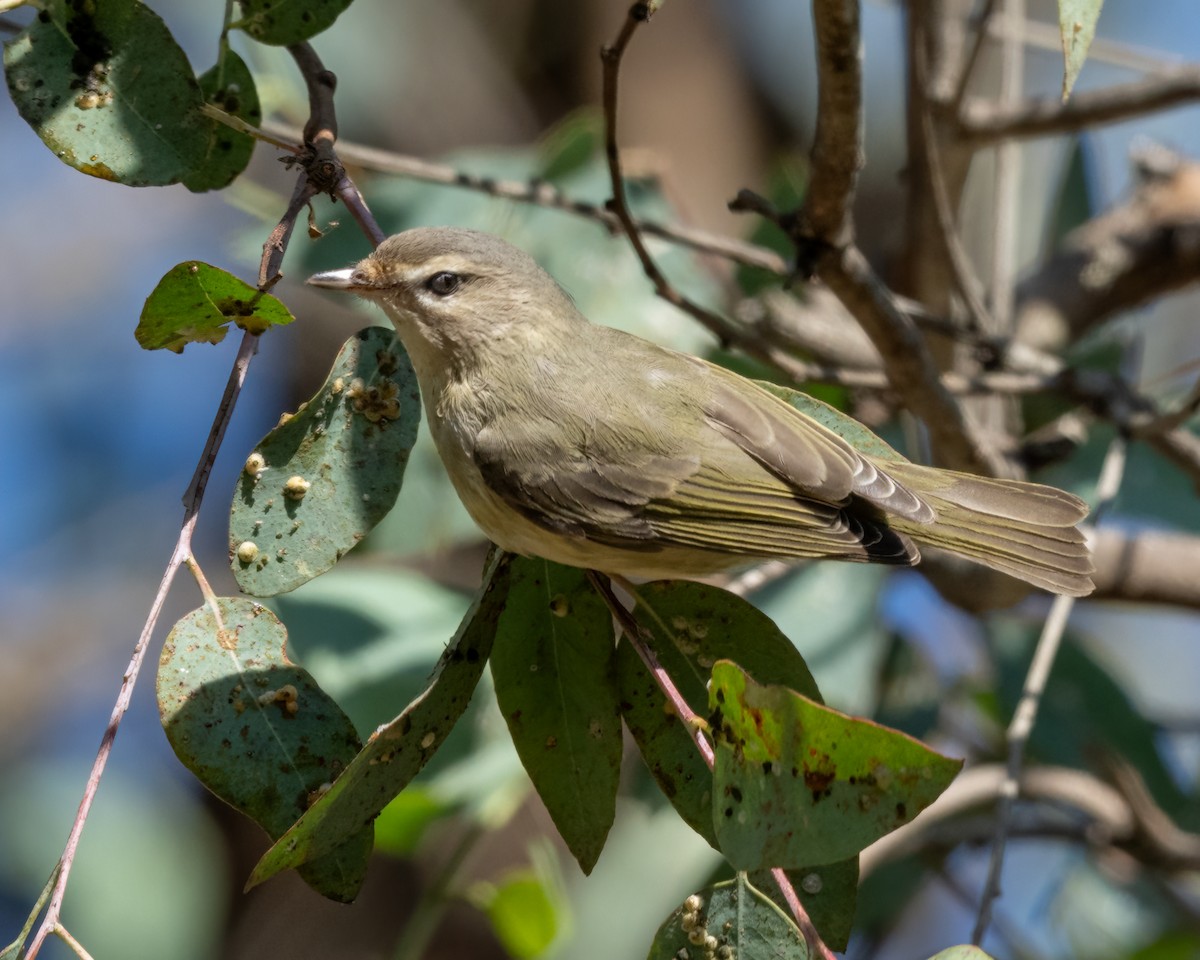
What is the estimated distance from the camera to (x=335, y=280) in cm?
240

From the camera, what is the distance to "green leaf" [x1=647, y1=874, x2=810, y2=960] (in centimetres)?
155

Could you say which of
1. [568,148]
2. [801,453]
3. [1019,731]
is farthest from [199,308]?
[568,148]

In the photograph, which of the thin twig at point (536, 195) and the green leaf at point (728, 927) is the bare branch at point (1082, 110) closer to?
the thin twig at point (536, 195)

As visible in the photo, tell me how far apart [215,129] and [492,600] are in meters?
0.79

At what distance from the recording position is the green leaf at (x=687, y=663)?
6.12 feet

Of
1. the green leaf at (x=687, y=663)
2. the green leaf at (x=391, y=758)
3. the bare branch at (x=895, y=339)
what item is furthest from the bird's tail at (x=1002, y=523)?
the green leaf at (x=391, y=758)

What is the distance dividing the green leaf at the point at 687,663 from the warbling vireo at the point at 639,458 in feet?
0.96

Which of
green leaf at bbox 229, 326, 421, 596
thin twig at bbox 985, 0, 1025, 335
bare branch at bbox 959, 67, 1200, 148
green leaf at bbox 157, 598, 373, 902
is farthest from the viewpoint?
thin twig at bbox 985, 0, 1025, 335

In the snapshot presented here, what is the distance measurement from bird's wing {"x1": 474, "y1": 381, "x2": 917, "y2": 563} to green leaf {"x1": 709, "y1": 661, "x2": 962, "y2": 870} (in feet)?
2.91

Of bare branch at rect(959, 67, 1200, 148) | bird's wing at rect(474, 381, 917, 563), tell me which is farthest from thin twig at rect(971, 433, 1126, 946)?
bare branch at rect(959, 67, 1200, 148)

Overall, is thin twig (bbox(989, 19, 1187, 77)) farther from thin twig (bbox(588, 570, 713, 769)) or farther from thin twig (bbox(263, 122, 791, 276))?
thin twig (bbox(588, 570, 713, 769))

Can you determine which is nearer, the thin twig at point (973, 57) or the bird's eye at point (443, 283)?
the bird's eye at point (443, 283)

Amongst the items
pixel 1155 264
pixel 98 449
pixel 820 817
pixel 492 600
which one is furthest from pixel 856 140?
pixel 98 449

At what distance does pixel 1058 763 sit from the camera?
3590 millimetres
